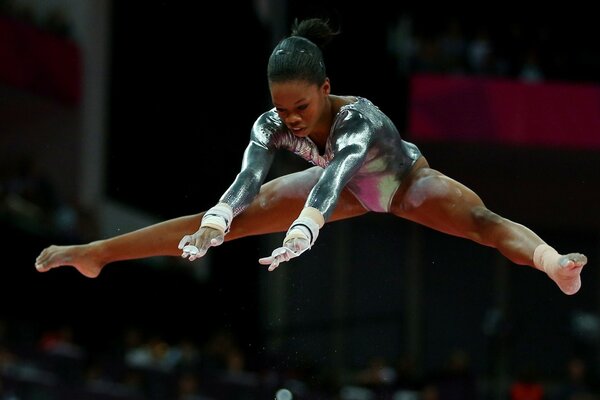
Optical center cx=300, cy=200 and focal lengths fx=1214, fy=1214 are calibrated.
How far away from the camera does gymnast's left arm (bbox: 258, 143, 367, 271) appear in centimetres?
510

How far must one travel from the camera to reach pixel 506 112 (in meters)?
14.7

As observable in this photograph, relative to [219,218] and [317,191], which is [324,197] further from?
[219,218]

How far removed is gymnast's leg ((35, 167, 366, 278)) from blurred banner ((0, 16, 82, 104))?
10.2 metres

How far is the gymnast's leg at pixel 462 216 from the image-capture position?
226 inches

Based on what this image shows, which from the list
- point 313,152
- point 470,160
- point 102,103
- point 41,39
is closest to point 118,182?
point 102,103

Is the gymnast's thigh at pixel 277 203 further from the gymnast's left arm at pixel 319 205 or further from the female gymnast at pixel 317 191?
the gymnast's left arm at pixel 319 205

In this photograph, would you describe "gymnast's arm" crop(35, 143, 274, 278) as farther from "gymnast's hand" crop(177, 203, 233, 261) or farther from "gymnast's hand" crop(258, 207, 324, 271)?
"gymnast's hand" crop(258, 207, 324, 271)

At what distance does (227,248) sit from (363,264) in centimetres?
206

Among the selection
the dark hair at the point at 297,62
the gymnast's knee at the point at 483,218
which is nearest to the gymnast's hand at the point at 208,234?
the dark hair at the point at 297,62

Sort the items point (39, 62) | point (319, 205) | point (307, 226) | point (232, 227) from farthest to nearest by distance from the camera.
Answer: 1. point (39, 62)
2. point (232, 227)
3. point (319, 205)
4. point (307, 226)

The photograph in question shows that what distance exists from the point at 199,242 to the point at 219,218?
0.23 metres

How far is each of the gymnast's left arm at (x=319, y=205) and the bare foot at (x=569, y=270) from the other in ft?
3.29

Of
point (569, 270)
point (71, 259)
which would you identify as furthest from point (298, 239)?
point (71, 259)

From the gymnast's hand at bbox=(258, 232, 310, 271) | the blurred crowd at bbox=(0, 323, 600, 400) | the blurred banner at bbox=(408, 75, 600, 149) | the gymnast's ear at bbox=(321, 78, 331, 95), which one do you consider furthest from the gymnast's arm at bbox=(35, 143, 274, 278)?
the blurred banner at bbox=(408, 75, 600, 149)
